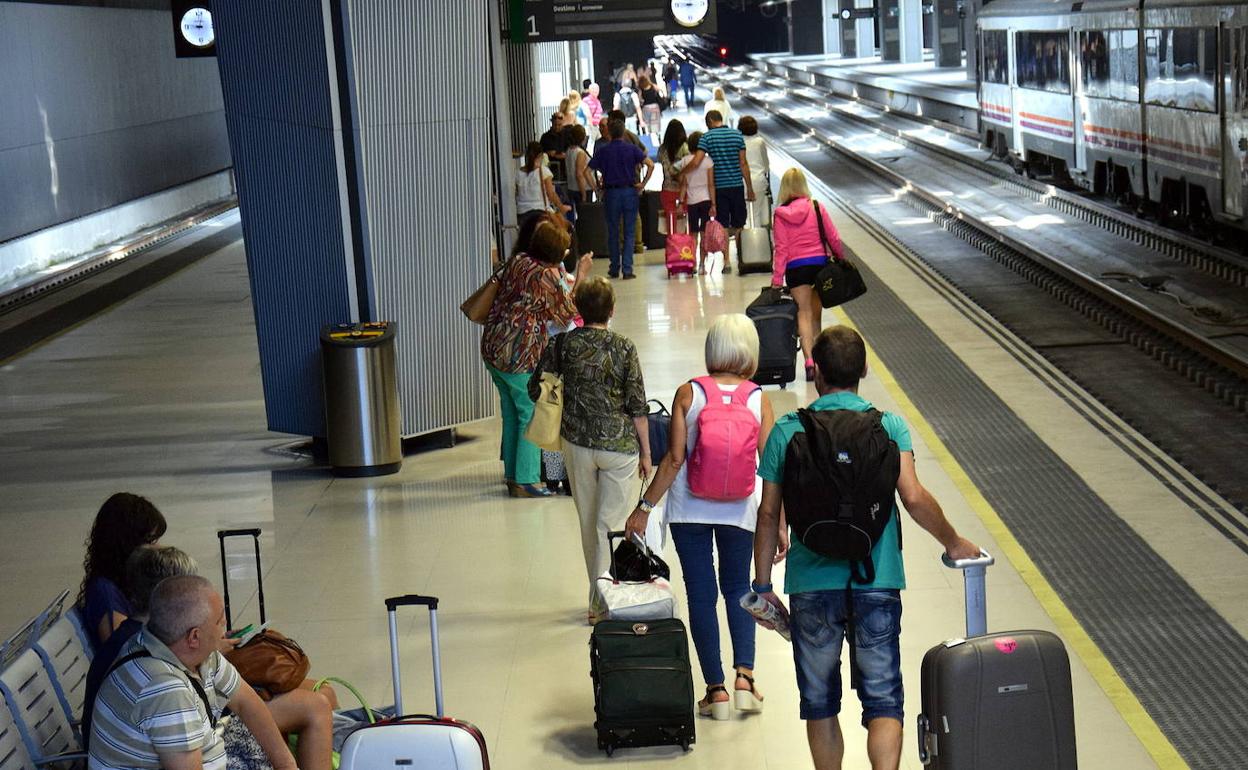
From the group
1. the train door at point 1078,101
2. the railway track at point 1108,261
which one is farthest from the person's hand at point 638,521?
the train door at point 1078,101

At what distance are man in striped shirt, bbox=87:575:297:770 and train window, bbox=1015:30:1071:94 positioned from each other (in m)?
22.0

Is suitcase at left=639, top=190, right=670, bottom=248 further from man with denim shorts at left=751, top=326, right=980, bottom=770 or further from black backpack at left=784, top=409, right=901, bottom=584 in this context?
black backpack at left=784, top=409, right=901, bottom=584

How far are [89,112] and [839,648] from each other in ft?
78.8

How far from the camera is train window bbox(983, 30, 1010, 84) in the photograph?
2983cm

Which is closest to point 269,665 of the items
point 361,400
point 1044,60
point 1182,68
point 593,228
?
point 361,400

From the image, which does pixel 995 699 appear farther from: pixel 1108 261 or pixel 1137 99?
pixel 1137 99

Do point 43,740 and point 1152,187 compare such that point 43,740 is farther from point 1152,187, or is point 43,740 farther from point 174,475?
point 1152,187

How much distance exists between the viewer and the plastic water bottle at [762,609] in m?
5.15

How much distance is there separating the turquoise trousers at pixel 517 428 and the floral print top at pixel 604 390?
2158mm

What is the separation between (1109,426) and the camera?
10.7 meters

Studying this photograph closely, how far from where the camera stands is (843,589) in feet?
16.3

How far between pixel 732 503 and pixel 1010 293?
1261 centimetres

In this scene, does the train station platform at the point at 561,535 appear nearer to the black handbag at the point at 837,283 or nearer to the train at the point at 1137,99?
the black handbag at the point at 837,283

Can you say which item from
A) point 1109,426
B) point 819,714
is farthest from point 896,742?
point 1109,426
